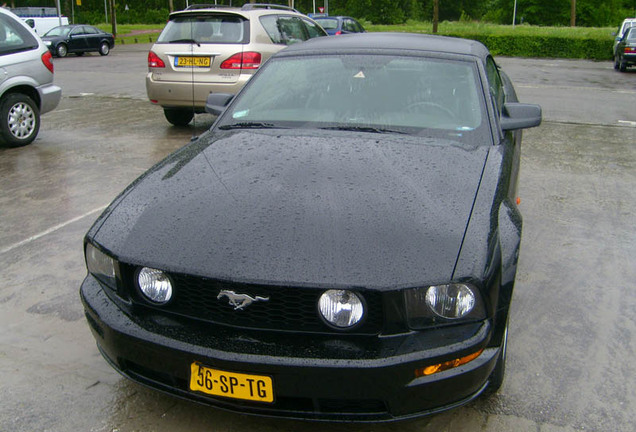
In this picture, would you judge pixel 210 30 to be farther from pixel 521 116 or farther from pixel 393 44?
pixel 521 116

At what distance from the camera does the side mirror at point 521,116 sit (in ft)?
12.5

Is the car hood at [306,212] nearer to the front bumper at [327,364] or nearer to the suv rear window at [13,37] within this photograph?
the front bumper at [327,364]

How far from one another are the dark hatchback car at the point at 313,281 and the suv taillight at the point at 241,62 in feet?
18.7

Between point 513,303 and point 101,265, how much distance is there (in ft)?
7.72

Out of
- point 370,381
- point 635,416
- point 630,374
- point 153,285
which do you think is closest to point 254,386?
point 370,381

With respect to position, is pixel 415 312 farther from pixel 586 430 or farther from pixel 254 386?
pixel 586 430

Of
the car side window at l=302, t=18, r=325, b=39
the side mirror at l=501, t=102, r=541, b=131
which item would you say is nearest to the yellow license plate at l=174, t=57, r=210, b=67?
the car side window at l=302, t=18, r=325, b=39

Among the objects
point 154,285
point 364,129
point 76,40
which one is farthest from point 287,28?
point 76,40

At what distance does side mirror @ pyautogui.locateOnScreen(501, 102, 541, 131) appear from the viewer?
12.5ft

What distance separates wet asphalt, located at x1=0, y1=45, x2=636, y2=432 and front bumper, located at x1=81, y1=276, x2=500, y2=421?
0.38 meters

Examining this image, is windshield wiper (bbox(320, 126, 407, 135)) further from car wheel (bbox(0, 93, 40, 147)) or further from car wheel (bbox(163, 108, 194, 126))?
car wheel (bbox(163, 108, 194, 126))

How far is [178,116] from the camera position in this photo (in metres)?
9.62

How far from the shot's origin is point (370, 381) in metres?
2.22

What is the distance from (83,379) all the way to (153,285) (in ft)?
2.89
